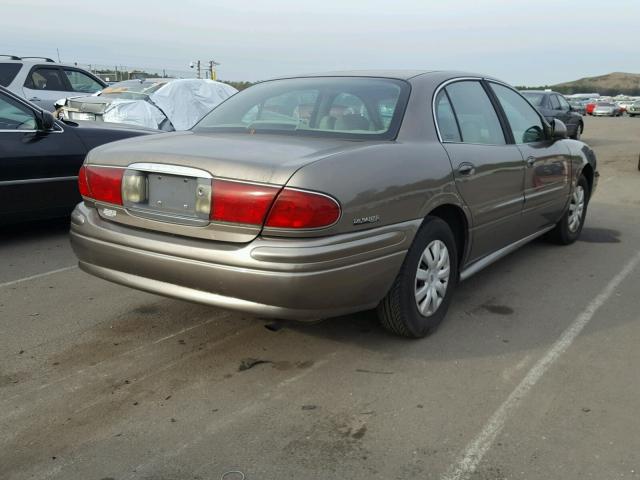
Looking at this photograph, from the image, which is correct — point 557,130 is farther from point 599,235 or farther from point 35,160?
point 35,160

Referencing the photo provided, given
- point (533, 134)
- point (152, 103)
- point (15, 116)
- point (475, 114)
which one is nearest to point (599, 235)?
point (533, 134)

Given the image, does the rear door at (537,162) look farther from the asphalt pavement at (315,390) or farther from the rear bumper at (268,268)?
the rear bumper at (268,268)

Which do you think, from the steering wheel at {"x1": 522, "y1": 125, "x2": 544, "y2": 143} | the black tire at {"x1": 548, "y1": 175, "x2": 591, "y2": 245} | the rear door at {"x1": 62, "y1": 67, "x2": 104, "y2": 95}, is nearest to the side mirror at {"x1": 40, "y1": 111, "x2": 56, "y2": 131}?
the steering wheel at {"x1": 522, "y1": 125, "x2": 544, "y2": 143}

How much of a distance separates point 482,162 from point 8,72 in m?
10.6

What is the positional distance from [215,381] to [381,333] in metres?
1.09

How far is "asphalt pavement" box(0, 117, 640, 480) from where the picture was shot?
2.45 metres

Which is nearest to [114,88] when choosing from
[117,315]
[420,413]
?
[117,315]

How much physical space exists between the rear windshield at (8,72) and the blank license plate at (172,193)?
33.1 feet

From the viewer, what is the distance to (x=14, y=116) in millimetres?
5516

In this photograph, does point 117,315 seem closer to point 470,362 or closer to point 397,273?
point 397,273

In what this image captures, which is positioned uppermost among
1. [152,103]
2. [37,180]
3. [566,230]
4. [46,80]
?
[46,80]

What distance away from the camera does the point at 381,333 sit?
12.1ft

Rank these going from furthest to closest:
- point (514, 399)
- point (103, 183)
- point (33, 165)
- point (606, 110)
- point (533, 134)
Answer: point (606, 110) → point (33, 165) → point (533, 134) → point (103, 183) → point (514, 399)

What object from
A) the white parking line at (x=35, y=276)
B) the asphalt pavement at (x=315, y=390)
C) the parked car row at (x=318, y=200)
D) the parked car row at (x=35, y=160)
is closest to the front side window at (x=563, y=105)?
the asphalt pavement at (x=315, y=390)
